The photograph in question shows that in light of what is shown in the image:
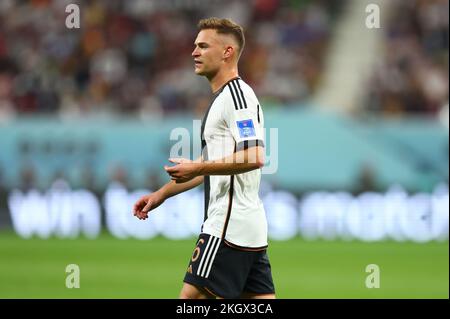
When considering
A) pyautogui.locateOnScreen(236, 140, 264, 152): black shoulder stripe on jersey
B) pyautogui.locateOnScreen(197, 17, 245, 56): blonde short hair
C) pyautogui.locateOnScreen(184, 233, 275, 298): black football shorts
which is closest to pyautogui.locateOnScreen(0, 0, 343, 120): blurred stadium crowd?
pyautogui.locateOnScreen(197, 17, 245, 56): blonde short hair

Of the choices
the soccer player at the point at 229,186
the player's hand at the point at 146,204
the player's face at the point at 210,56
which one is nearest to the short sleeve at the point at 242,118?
the soccer player at the point at 229,186

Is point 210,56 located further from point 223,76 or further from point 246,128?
point 246,128

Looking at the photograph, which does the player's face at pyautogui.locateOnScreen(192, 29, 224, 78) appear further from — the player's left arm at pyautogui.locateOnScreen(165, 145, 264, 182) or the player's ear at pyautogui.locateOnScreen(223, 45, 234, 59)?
the player's left arm at pyautogui.locateOnScreen(165, 145, 264, 182)

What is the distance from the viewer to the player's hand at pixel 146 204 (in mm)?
6082

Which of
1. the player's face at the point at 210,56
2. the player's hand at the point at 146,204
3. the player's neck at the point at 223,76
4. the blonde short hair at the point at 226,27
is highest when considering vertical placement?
the blonde short hair at the point at 226,27

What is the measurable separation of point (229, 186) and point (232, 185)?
0.02m

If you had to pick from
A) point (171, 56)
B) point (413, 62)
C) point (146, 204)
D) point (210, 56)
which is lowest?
point (146, 204)

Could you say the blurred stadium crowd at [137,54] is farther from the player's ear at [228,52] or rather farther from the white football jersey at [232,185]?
the white football jersey at [232,185]

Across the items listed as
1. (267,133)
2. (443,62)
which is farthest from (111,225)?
(443,62)

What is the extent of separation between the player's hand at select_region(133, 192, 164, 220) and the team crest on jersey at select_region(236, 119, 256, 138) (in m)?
0.82

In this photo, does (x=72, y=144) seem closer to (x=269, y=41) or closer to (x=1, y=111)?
(x=1, y=111)

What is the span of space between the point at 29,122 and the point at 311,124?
500 centimetres

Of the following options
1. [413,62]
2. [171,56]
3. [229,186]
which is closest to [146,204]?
[229,186]

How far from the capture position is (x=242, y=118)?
18.5 ft
